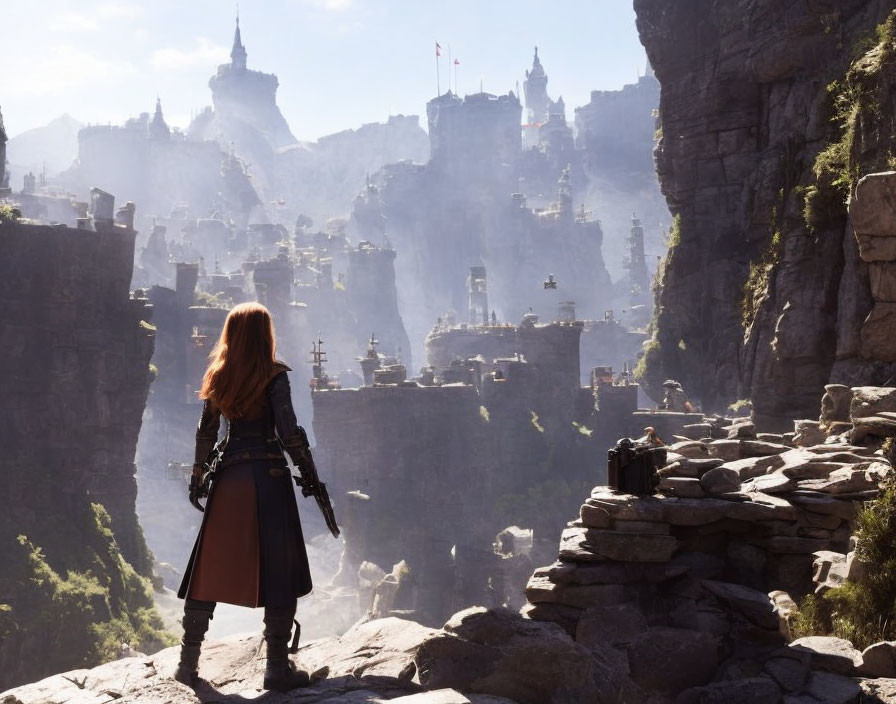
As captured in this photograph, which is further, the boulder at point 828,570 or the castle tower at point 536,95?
the castle tower at point 536,95

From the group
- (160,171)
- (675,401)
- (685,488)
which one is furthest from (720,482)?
(160,171)

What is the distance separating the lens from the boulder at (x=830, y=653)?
543 centimetres

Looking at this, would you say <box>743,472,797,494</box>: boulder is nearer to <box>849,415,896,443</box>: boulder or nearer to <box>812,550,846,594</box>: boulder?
<box>812,550,846,594</box>: boulder

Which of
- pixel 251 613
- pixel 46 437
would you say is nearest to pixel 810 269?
pixel 46 437

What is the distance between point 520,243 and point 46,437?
3663 inches

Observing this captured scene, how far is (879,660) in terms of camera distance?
5.34 metres

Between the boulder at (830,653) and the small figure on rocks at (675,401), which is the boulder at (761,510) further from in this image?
the small figure on rocks at (675,401)

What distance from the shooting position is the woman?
16.6 feet

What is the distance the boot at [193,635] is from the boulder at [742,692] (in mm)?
2960

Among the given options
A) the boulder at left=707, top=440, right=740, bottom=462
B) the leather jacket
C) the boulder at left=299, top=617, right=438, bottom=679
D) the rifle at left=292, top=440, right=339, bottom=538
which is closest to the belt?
the leather jacket

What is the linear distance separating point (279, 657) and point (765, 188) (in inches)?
621

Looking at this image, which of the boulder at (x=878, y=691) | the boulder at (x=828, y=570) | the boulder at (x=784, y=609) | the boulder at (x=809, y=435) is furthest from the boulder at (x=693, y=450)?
the boulder at (x=878, y=691)

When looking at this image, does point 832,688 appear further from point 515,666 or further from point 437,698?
point 437,698

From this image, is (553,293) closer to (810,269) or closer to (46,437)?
(46,437)
